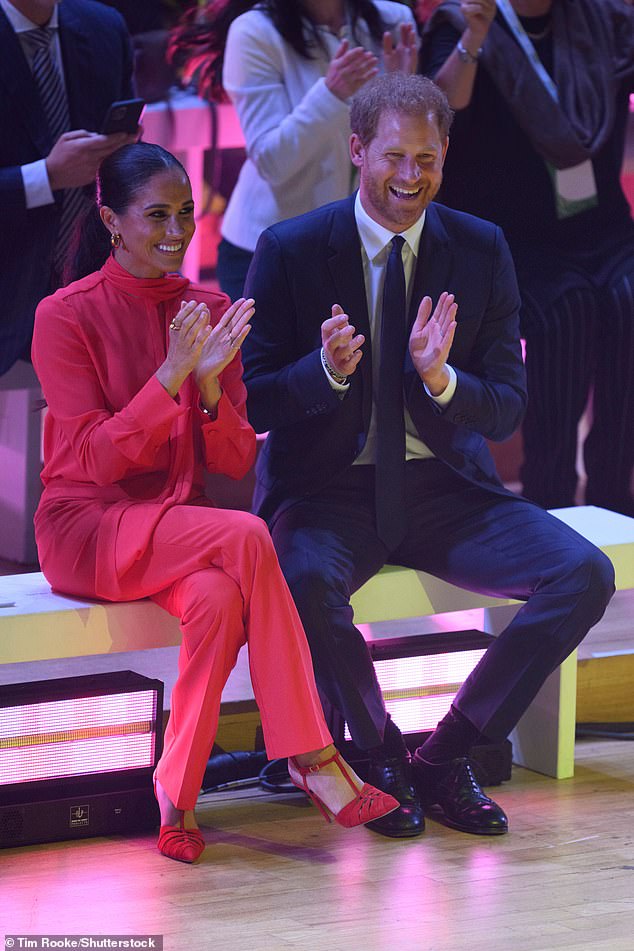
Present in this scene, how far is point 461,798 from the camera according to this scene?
10.5 ft

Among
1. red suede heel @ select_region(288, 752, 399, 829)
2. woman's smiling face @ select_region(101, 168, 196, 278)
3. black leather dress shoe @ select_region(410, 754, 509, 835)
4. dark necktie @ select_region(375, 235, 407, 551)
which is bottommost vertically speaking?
black leather dress shoe @ select_region(410, 754, 509, 835)

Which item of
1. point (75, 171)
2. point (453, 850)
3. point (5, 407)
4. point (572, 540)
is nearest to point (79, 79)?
point (75, 171)

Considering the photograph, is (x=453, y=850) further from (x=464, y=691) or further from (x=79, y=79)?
(x=79, y=79)

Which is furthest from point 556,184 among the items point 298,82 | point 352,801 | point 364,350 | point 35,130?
point 352,801

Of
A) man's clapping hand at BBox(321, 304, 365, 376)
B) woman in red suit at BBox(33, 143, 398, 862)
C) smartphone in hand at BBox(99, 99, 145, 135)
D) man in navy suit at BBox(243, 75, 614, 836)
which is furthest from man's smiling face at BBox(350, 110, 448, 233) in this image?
smartphone in hand at BBox(99, 99, 145, 135)

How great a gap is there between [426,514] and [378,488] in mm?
131

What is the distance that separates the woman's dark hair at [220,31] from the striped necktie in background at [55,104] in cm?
47

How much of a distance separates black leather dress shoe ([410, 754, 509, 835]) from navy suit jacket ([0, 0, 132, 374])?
150cm

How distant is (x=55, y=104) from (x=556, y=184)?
1262 millimetres

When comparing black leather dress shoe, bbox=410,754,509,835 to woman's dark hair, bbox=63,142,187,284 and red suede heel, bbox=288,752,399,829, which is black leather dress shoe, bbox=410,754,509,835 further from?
woman's dark hair, bbox=63,142,187,284

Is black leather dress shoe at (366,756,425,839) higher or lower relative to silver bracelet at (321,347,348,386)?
lower

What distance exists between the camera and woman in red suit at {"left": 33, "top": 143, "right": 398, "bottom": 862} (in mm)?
2998

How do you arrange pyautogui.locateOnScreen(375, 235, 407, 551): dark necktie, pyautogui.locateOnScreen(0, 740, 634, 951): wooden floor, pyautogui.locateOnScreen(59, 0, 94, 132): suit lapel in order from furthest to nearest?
pyautogui.locateOnScreen(59, 0, 94, 132): suit lapel < pyautogui.locateOnScreen(375, 235, 407, 551): dark necktie < pyautogui.locateOnScreen(0, 740, 634, 951): wooden floor

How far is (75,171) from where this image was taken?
12.8ft
